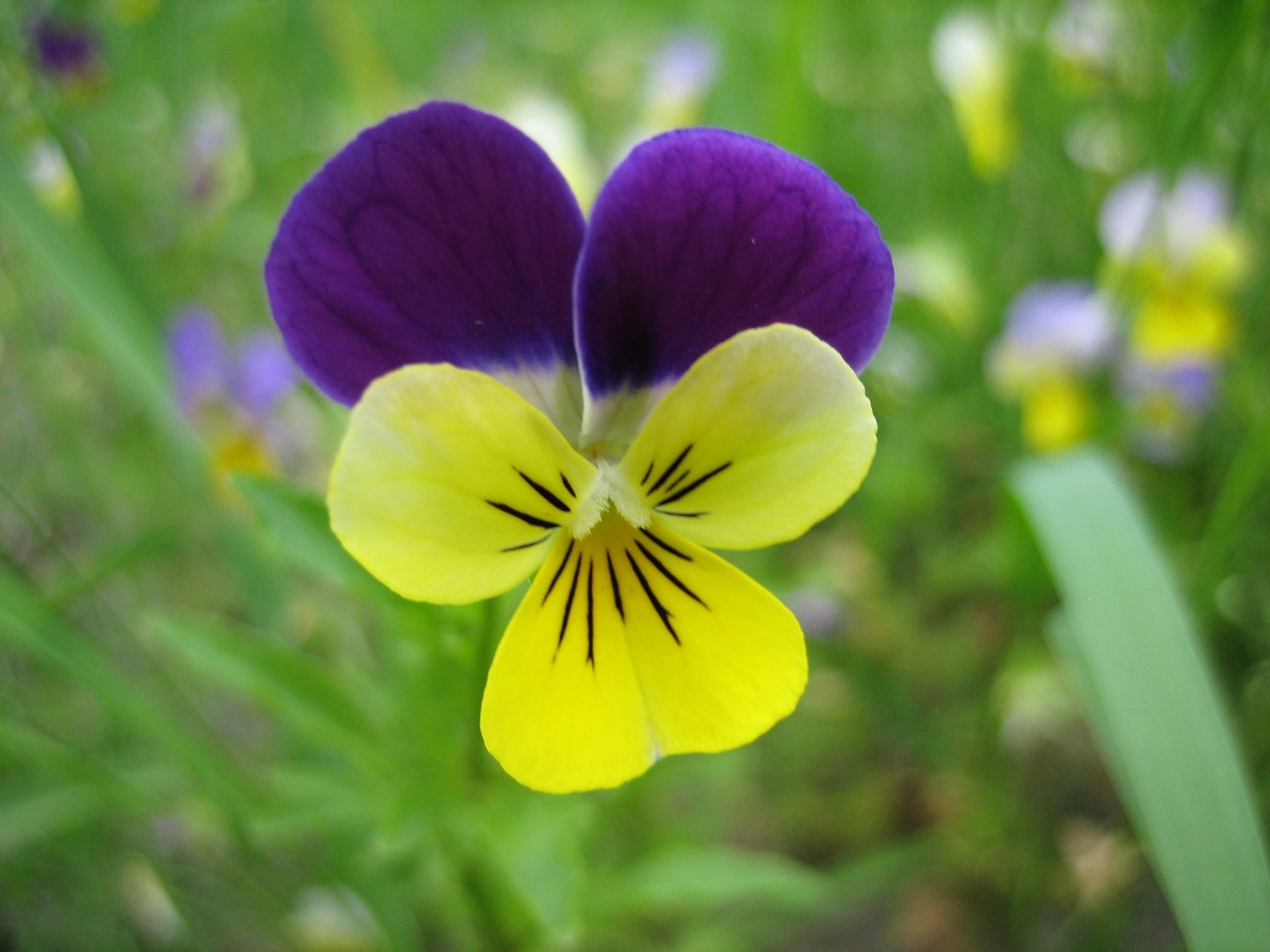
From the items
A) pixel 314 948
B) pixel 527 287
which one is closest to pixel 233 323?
pixel 314 948

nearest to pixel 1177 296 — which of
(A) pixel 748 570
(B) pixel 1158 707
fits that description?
(A) pixel 748 570

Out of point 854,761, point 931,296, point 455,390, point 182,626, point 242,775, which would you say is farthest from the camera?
point 854,761

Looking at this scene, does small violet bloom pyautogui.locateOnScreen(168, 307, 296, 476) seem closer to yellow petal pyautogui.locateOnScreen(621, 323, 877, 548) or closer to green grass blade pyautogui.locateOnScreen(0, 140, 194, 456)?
green grass blade pyautogui.locateOnScreen(0, 140, 194, 456)

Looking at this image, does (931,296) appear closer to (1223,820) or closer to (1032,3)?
(1032,3)

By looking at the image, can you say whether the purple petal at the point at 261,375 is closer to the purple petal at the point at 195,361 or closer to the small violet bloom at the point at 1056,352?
the purple petal at the point at 195,361

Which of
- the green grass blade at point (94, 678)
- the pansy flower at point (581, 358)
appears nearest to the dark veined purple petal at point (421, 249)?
the pansy flower at point (581, 358)

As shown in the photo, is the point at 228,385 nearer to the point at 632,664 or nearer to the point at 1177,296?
the point at 632,664

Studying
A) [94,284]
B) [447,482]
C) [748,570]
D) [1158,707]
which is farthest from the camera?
[748,570]
